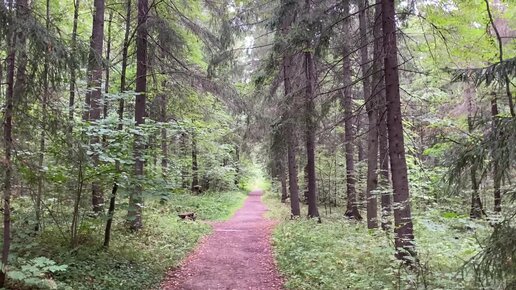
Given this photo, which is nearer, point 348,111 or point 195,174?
point 348,111

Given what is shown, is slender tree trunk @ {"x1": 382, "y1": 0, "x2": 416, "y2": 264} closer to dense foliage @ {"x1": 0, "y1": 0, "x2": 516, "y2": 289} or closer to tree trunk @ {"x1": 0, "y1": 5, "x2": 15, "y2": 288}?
dense foliage @ {"x1": 0, "y1": 0, "x2": 516, "y2": 289}

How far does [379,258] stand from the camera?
7871 millimetres

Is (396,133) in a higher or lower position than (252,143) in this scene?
lower

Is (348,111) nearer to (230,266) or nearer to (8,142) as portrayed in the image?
(230,266)

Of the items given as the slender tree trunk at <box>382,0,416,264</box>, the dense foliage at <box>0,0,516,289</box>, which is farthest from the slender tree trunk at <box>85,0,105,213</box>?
the slender tree trunk at <box>382,0,416,264</box>

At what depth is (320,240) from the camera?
33.0ft

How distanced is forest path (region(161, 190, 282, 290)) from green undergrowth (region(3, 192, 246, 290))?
38 cm

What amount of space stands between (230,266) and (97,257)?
3.02 metres

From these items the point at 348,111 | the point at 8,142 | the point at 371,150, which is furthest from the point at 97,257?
the point at 348,111

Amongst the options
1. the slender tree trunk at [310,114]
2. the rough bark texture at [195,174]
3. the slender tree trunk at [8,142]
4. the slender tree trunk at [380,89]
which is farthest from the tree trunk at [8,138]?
the rough bark texture at [195,174]

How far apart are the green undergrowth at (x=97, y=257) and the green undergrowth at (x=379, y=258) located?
2.72 metres

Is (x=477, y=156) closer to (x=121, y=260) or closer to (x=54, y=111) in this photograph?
(x=54, y=111)

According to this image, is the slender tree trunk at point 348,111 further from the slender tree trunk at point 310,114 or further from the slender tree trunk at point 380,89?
the slender tree trunk at point 310,114

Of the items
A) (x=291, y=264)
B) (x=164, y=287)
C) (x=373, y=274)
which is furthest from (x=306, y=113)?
(x=164, y=287)
